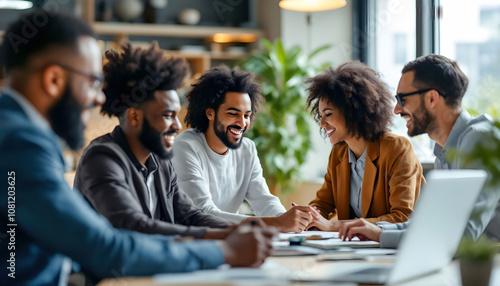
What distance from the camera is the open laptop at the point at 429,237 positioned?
1.22 metres

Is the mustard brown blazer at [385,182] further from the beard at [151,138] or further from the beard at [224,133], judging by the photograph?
the beard at [151,138]

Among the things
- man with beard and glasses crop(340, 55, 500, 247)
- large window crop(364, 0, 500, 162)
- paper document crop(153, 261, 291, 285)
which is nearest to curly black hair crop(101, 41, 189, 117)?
paper document crop(153, 261, 291, 285)

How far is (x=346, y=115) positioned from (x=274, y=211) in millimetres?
621

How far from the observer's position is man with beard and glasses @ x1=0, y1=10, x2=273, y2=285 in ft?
3.95

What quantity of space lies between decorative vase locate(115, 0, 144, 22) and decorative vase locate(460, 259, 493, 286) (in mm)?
5336

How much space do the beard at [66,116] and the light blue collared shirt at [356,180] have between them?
5.49 feet

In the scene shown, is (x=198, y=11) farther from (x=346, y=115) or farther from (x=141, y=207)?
(x=141, y=207)

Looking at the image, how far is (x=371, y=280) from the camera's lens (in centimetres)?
135

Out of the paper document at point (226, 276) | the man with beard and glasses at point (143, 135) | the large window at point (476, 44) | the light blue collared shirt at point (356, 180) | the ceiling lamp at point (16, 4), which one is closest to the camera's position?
the paper document at point (226, 276)

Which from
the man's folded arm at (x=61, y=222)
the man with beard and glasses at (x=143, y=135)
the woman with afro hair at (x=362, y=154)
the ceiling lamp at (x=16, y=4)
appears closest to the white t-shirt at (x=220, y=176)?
the woman with afro hair at (x=362, y=154)

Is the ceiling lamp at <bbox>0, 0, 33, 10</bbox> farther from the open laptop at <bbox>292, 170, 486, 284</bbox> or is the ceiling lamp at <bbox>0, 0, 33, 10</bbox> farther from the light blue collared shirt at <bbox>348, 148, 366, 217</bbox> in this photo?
the open laptop at <bbox>292, 170, 486, 284</bbox>

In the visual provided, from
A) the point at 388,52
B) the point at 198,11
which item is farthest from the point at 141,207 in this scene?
the point at 198,11

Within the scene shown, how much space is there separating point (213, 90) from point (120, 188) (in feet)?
4.56

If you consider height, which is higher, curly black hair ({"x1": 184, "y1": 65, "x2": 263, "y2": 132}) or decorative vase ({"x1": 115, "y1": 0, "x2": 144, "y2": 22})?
decorative vase ({"x1": 115, "y1": 0, "x2": 144, "y2": 22})
